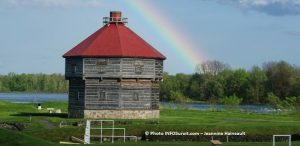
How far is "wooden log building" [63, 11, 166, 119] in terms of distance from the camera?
2224 inches

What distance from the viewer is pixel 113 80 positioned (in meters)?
56.8

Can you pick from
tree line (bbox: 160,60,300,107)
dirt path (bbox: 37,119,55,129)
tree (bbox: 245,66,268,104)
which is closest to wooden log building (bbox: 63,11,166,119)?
dirt path (bbox: 37,119,55,129)

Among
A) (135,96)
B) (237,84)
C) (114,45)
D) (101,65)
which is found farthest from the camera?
(237,84)

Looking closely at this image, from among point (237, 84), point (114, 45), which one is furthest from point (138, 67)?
point (237, 84)

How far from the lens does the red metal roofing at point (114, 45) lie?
5678 centimetres

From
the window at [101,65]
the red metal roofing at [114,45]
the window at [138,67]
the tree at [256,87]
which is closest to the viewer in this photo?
the window at [101,65]

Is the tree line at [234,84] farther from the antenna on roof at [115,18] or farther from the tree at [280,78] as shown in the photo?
the antenna on roof at [115,18]

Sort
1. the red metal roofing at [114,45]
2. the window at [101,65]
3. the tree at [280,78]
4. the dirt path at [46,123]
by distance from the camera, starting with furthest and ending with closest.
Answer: the tree at [280,78] < the red metal roofing at [114,45] < the window at [101,65] < the dirt path at [46,123]

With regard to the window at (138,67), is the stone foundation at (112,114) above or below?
below

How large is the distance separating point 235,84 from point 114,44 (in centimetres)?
8013

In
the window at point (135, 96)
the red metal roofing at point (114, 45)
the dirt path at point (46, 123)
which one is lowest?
the dirt path at point (46, 123)

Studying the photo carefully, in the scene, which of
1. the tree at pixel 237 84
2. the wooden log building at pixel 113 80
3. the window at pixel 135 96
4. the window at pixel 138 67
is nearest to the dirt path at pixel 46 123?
the wooden log building at pixel 113 80

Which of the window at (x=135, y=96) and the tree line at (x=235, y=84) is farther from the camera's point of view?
the tree line at (x=235, y=84)

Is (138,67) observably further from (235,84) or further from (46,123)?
(235,84)
